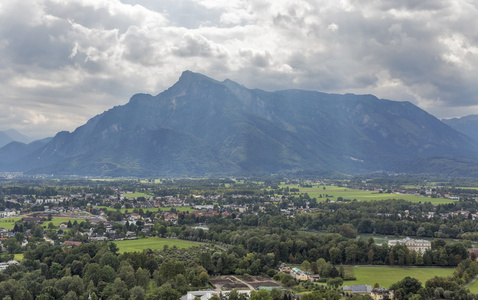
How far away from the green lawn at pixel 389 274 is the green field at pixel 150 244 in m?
31.5

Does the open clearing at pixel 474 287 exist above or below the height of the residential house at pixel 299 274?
above

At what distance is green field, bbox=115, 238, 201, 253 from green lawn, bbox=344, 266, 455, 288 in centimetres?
3146

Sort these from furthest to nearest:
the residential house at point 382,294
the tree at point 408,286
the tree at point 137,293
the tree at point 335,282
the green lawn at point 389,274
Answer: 1. the green lawn at point 389,274
2. the tree at point 335,282
3. the residential house at point 382,294
4. the tree at point 408,286
5. the tree at point 137,293

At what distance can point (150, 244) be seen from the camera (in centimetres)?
8338

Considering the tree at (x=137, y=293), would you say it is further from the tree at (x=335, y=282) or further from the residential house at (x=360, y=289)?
the residential house at (x=360, y=289)

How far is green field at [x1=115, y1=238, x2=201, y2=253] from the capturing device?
7969 cm

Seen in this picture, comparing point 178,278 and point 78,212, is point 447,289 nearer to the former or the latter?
point 178,278

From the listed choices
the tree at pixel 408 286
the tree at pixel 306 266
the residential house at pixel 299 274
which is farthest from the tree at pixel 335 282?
the tree at pixel 306 266

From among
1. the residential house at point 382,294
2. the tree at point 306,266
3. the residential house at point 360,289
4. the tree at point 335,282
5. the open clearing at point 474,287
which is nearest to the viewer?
the residential house at point 382,294

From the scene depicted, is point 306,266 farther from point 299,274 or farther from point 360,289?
point 360,289

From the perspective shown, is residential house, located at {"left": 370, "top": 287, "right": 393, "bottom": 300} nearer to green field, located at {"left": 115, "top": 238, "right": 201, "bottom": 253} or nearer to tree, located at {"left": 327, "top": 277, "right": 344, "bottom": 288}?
tree, located at {"left": 327, "top": 277, "right": 344, "bottom": 288}

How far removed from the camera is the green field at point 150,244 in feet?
261

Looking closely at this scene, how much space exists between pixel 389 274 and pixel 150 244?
1639 inches

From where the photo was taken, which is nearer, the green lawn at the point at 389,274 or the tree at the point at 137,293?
the tree at the point at 137,293
